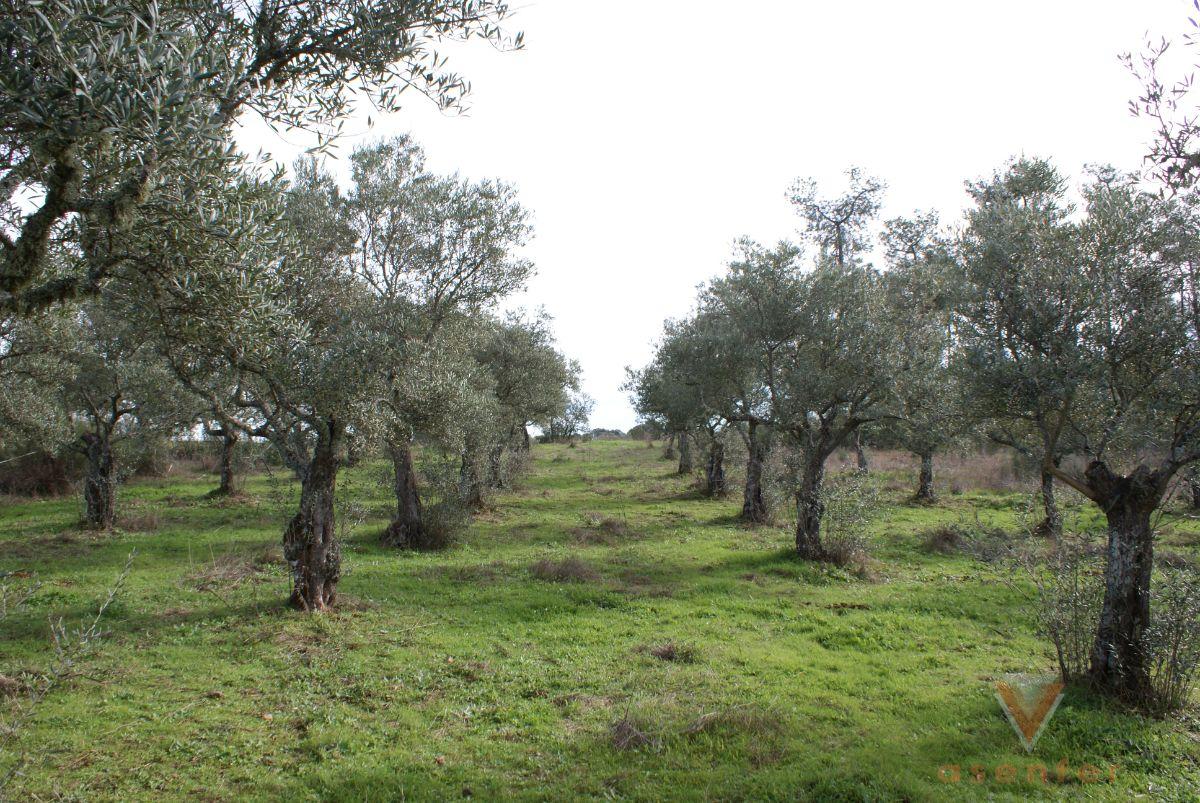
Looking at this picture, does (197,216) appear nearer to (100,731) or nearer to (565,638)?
(100,731)

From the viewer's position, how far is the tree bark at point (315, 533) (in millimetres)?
13242

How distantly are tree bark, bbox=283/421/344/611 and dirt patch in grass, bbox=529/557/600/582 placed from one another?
5329 millimetres

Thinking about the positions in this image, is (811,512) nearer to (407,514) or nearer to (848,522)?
(848,522)

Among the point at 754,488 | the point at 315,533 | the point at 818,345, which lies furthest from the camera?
the point at 754,488

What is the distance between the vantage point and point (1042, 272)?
33.9 feet

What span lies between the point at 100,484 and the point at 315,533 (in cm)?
1327

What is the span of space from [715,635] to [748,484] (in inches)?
636

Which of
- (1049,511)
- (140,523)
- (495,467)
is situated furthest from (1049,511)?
(140,523)

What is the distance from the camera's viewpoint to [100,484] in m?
21.5

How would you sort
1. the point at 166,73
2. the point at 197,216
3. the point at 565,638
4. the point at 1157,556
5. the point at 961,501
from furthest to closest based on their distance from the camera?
the point at 961,501
the point at 565,638
the point at 1157,556
the point at 197,216
the point at 166,73

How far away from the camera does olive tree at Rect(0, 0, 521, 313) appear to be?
4.15 meters

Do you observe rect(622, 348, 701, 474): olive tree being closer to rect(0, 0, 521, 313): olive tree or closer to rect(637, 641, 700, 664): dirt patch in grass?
rect(637, 641, 700, 664): dirt patch in grass

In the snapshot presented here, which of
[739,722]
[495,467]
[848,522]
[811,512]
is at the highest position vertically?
[495,467]

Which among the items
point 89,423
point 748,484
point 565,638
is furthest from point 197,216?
point 89,423
